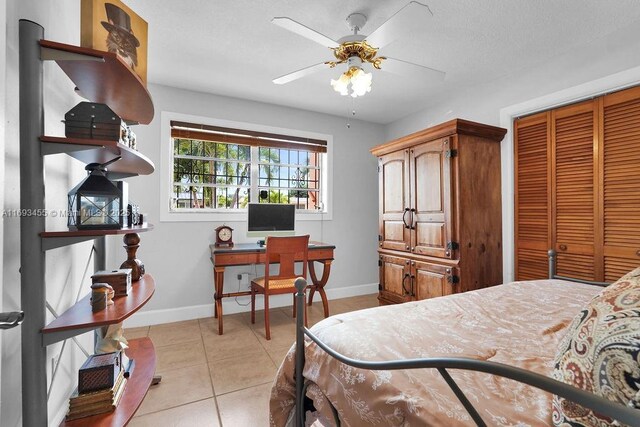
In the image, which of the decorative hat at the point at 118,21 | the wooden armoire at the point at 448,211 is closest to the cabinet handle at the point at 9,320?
the decorative hat at the point at 118,21

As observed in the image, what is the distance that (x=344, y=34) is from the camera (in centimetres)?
219

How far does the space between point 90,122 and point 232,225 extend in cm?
239

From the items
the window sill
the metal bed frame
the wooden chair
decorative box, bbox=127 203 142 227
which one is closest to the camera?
the metal bed frame

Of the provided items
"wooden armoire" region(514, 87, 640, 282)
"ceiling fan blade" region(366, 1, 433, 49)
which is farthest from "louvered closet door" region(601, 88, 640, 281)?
"ceiling fan blade" region(366, 1, 433, 49)

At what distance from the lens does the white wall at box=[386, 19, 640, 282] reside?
2107mm

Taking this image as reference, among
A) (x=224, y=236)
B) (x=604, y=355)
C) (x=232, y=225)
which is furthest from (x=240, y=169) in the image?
(x=604, y=355)

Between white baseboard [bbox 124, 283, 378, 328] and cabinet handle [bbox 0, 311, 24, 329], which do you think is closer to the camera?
cabinet handle [bbox 0, 311, 24, 329]

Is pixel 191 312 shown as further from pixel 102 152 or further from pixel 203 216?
pixel 102 152

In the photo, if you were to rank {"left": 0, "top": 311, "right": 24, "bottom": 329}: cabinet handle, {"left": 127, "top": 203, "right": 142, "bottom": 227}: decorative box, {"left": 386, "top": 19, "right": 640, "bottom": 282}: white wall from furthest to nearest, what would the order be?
1. {"left": 386, "top": 19, "right": 640, "bottom": 282}: white wall
2. {"left": 127, "top": 203, "right": 142, "bottom": 227}: decorative box
3. {"left": 0, "top": 311, "right": 24, "bottom": 329}: cabinet handle

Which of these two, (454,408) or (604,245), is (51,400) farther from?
(604,245)

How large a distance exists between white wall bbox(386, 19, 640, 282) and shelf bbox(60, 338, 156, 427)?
2.98m

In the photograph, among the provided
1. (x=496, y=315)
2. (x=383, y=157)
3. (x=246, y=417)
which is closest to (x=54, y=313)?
(x=246, y=417)

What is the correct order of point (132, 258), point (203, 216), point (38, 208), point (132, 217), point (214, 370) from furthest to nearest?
point (203, 216)
point (214, 370)
point (132, 258)
point (132, 217)
point (38, 208)

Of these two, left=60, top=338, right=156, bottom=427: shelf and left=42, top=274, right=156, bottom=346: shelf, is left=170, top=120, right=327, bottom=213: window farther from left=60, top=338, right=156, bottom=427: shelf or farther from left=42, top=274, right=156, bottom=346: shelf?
left=42, top=274, right=156, bottom=346: shelf
